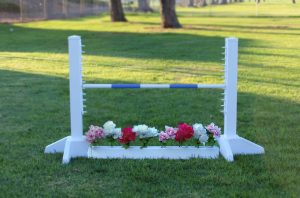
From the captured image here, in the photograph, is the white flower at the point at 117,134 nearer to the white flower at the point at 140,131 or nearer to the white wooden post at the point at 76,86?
the white flower at the point at 140,131

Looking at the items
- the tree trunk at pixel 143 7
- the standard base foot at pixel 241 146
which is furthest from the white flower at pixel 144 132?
the tree trunk at pixel 143 7

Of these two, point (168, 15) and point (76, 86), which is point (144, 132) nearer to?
point (76, 86)

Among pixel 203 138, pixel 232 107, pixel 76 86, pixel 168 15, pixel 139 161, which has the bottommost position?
pixel 139 161

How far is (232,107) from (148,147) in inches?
41.5

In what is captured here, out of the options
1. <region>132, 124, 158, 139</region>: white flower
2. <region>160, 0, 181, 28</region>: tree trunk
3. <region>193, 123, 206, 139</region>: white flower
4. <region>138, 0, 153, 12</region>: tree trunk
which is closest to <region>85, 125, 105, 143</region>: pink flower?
<region>132, 124, 158, 139</region>: white flower

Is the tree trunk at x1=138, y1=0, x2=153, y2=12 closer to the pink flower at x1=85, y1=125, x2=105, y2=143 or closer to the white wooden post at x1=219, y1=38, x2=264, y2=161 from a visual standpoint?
the white wooden post at x1=219, y1=38, x2=264, y2=161

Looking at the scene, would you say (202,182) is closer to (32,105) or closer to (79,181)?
(79,181)

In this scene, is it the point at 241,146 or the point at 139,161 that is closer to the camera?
the point at 139,161

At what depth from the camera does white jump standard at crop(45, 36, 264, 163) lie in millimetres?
6465

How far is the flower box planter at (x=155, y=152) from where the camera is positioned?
6.46 meters

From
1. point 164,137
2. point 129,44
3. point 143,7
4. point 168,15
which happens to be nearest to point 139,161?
point 164,137

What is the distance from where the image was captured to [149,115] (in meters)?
8.73

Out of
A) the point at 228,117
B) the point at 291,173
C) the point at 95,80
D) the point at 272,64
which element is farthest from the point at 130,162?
the point at 272,64

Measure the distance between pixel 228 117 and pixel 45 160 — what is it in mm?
2093
